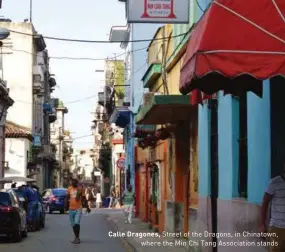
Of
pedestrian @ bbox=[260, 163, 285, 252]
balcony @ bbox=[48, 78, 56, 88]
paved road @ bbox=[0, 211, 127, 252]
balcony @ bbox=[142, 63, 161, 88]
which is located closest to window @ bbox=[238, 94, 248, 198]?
pedestrian @ bbox=[260, 163, 285, 252]

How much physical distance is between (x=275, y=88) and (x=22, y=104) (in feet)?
160

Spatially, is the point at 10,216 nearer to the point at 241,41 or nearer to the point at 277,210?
the point at 277,210

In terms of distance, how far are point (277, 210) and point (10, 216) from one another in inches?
504

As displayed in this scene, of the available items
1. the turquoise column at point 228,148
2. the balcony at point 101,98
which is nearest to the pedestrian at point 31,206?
the turquoise column at point 228,148

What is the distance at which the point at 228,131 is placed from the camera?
12453mm

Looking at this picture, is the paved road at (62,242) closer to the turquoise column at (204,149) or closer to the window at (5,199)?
the window at (5,199)

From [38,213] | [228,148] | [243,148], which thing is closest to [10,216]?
[38,213]

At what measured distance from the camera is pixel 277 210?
8.59m

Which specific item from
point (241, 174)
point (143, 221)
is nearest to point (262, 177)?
point (241, 174)

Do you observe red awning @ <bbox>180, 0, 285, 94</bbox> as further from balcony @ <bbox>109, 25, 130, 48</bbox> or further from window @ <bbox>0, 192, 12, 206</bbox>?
balcony @ <bbox>109, 25, 130, 48</bbox>

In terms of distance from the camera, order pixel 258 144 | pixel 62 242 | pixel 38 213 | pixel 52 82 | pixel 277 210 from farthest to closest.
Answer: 1. pixel 52 82
2. pixel 38 213
3. pixel 62 242
4. pixel 258 144
5. pixel 277 210

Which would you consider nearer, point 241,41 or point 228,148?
point 241,41

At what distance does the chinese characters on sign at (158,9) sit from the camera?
45.9 ft

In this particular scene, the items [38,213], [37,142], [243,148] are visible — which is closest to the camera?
[243,148]
